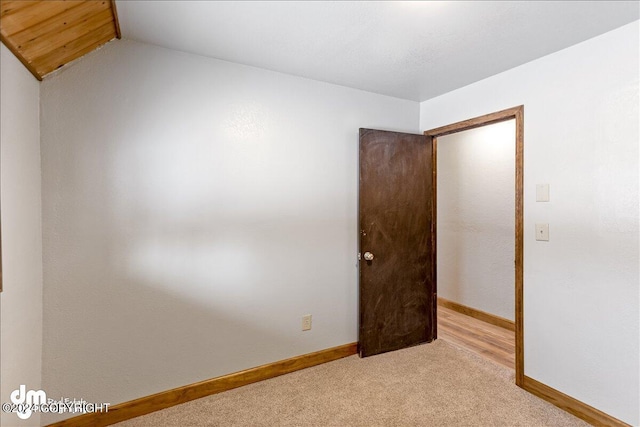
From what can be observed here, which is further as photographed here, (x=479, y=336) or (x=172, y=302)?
(x=479, y=336)

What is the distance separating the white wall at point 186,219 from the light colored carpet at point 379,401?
0.73ft

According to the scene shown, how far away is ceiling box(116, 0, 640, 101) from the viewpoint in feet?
5.56

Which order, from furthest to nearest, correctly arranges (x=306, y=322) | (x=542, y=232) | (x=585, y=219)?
(x=306, y=322)
(x=542, y=232)
(x=585, y=219)

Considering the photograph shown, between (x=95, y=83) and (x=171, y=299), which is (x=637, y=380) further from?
(x=95, y=83)

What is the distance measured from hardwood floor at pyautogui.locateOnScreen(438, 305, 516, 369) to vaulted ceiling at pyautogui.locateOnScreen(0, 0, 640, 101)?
2.44 m

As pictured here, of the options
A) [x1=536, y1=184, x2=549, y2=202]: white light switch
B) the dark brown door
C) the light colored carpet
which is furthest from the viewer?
the dark brown door

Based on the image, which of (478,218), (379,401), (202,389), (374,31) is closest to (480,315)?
(478,218)

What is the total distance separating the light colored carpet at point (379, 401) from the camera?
2018 mm

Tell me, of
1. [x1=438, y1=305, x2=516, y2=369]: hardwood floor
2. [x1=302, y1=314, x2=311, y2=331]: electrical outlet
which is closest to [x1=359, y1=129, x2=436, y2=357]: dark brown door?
[x1=438, y1=305, x2=516, y2=369]: hardwood floor

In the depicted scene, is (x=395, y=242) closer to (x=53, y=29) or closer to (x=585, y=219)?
(x=585, y=219)

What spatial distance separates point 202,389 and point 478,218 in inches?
134

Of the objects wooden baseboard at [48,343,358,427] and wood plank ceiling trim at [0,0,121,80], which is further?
wooden baseboard at [48,343,358,427]

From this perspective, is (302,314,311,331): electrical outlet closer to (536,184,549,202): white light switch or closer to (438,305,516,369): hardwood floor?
(438,305,516,369): hardwood floor

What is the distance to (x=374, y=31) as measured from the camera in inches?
75.4
